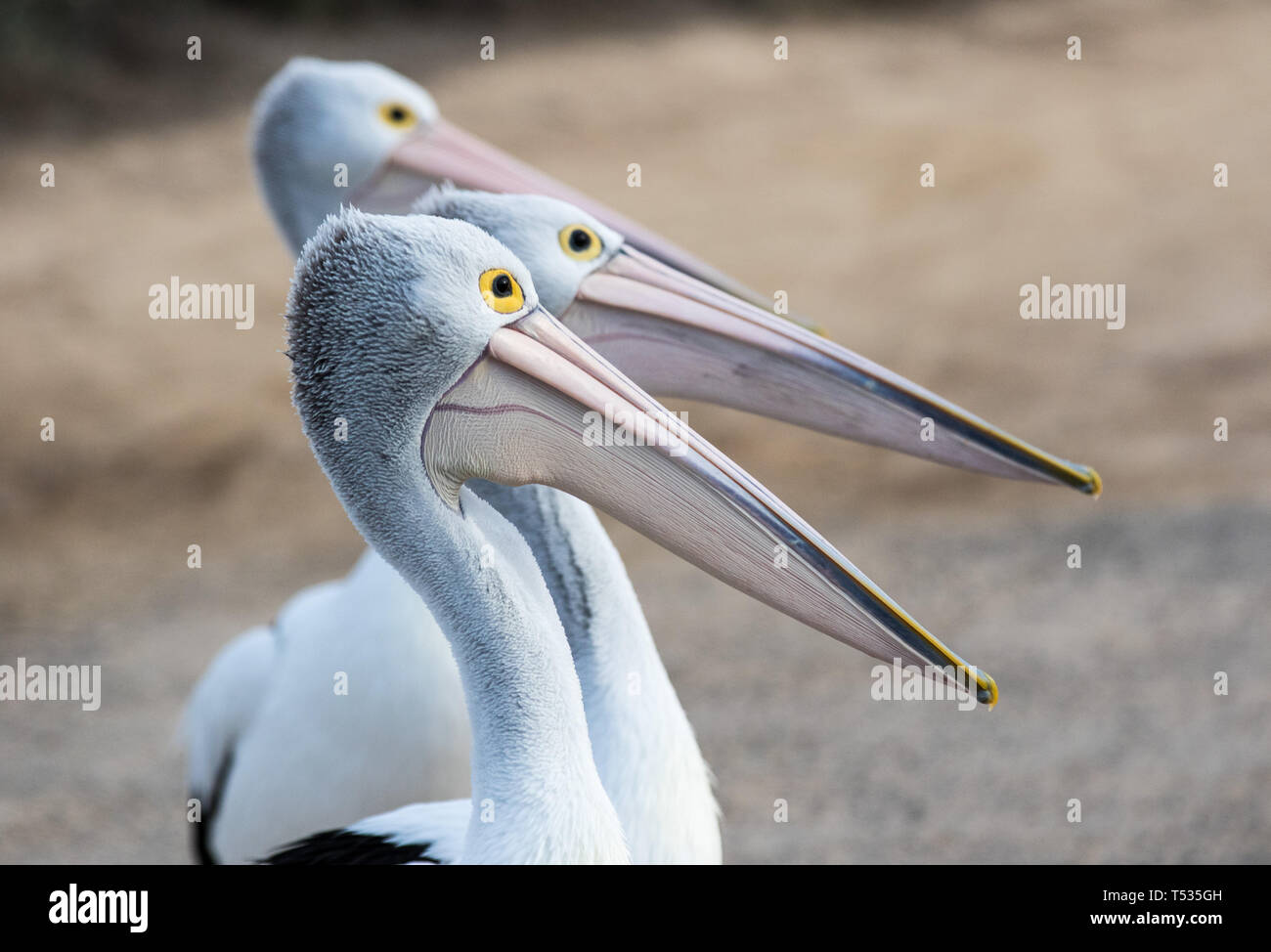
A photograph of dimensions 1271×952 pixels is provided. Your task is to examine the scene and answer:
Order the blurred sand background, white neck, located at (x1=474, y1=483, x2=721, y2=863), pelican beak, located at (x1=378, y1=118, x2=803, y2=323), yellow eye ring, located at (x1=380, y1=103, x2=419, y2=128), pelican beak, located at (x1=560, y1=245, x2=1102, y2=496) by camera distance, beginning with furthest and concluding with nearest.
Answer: the blurred sand background
yellow eye ring, located at (x1=380, y1=103, x2=419, y2=128)
pelican beak, located at (x1=378, y1=118, x2=803, y2=323)
pelican beak, located at (x1=560, y1=245, x2=1102, y2=496)
white neck, located at (x1=474, y1=483, x2=721, y2=863)

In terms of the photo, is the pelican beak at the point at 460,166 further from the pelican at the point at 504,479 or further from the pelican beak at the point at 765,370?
the pelican at the point at 504,479

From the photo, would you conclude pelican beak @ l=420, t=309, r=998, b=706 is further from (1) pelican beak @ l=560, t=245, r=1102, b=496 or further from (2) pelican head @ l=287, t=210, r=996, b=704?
(1) pelican beak @ l=560, t=245, r=1102, b=496

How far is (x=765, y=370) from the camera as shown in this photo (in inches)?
117

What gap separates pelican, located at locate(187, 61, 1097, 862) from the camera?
2.84m

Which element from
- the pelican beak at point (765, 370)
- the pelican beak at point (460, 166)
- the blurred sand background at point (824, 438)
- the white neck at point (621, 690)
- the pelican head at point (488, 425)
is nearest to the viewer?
the pelican head at point (488, 425)

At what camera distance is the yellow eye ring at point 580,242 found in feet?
9.77

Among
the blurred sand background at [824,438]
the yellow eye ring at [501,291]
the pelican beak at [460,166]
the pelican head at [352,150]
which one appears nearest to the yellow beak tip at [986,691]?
the yellow eye ring at [501,291]

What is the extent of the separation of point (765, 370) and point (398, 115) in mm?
1810

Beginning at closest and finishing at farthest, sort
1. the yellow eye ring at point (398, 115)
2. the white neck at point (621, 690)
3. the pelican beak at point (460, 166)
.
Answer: the white neck at point (621, 690), the pelican beak at point (460, 166), the yellow eye ring at point (398, 115)

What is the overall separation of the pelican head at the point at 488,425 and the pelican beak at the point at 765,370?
0.59 m

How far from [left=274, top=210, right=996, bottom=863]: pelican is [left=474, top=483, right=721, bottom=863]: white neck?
14.0 inches

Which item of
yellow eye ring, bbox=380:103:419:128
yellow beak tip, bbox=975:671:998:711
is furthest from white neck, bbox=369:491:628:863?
yellow eye ring, bbox=380:103:419:128

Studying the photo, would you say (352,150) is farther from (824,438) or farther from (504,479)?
(824,438)
